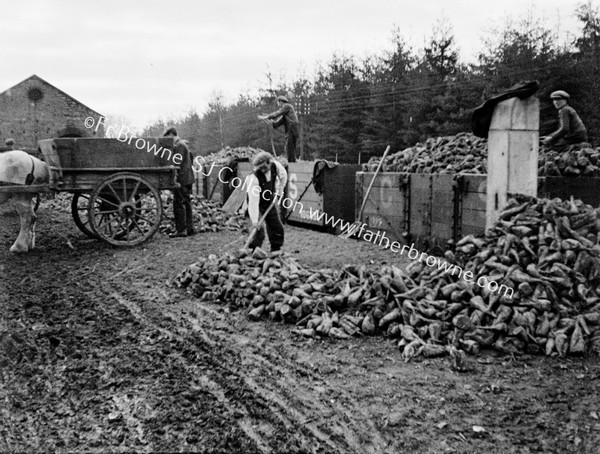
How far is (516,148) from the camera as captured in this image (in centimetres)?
668

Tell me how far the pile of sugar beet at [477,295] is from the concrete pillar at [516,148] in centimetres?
48

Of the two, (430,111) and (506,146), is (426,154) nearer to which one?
(506,146)

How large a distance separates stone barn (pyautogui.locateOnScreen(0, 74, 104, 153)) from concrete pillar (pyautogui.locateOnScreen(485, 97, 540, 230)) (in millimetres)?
28599

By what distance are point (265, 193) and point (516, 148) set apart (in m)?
3.21

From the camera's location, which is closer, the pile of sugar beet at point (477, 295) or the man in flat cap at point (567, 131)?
the pile of sugar beet at point (477, 295)

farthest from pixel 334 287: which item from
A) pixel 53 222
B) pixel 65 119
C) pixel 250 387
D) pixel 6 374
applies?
pixel 65 119

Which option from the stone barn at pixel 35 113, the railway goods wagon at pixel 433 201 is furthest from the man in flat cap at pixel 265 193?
the stone barn at pixel 35 113

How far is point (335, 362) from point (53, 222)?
37.1 ft

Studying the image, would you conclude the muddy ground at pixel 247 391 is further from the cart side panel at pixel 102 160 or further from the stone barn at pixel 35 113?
the stone barn at pixel 35 113

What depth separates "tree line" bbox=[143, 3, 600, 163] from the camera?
74.9ft

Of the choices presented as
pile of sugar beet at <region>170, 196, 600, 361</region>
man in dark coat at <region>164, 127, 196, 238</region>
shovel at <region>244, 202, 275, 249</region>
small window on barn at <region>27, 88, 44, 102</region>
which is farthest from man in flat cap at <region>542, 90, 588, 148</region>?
small window on barn at <region>27, 88, 44, 102</region>

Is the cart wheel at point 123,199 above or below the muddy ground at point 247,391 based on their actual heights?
above

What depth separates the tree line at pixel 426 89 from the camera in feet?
74.9

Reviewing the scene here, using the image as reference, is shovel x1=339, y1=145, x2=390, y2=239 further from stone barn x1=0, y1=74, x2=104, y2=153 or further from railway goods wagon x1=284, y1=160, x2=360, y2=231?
stone barn x1=0, y1=74, x2=104, y2=153
